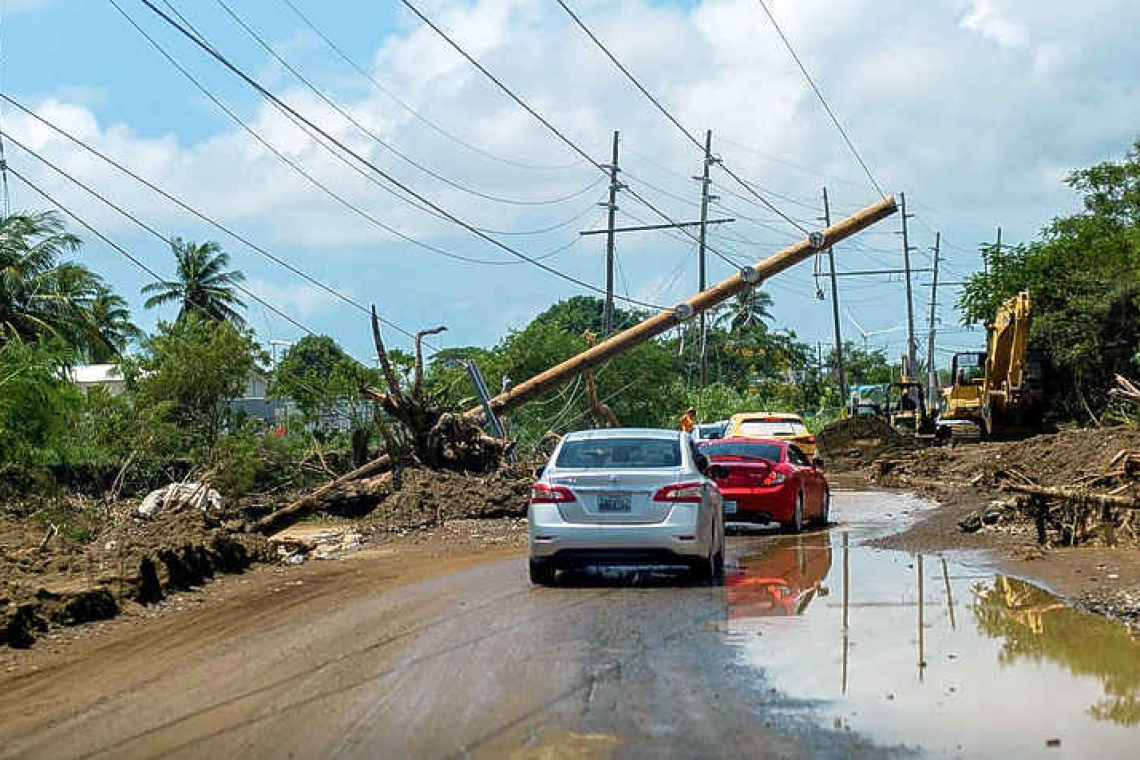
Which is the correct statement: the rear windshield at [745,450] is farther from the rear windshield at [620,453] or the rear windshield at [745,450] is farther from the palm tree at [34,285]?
the palm tree at [34,285]

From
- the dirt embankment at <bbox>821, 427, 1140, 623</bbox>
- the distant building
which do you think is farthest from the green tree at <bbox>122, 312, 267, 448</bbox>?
the dirt embankment at <bbox>821, 427, 1140, 623</bbox>

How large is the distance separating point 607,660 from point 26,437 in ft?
46.2

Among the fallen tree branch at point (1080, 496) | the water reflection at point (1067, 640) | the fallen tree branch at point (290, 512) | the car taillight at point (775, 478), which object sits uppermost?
the car taillight at point (775, 478)

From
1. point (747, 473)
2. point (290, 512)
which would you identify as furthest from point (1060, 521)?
point (290, 512)

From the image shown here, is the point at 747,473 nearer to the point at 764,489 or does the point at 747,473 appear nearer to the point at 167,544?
the point at 764,489

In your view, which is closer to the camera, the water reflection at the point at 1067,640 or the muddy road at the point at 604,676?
the muddy road at the point at 604,676

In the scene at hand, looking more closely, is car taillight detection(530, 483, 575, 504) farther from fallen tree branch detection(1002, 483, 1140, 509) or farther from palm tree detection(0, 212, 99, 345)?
palm tree detection(0, 212, 99, 345)

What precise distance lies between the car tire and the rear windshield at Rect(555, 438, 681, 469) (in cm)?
110

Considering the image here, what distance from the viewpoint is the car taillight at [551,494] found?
15.3 m

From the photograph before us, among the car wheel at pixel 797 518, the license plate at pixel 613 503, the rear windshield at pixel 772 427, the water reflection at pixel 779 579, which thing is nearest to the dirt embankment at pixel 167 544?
the car wheel at pixel 797 518

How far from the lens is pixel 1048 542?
63.3 feet

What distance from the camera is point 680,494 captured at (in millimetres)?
15273

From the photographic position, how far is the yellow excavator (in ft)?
138

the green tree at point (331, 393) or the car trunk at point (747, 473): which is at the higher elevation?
the green tree at point (331, 393)
